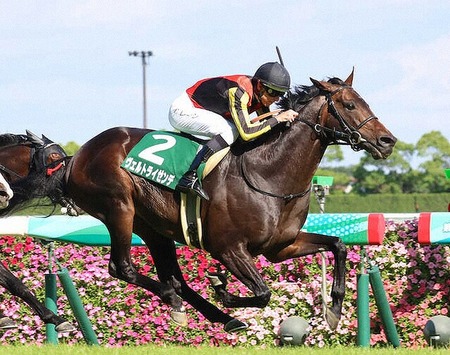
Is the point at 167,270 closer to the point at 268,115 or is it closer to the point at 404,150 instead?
the point at 268,115

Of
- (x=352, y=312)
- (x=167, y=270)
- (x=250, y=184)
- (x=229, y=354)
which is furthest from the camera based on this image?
(x=352, y=312)

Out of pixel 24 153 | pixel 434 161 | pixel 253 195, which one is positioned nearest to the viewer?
pixel 253 195

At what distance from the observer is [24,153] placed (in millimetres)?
7457

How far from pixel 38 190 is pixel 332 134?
205 centimetres

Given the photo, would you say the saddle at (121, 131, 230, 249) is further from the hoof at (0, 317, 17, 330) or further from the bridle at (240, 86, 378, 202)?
the hoof at (0, 317, 17, 330)

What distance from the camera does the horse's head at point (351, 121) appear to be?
5.21 metres

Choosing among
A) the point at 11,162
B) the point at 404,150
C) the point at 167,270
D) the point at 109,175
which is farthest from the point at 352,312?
the point at 404,150

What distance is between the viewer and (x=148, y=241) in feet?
19.4

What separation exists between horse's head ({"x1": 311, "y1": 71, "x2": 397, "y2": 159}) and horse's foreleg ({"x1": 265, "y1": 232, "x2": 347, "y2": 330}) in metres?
0.60

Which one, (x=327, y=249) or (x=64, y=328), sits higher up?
(x=327, y=249)

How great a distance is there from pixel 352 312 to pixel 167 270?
4.96ft

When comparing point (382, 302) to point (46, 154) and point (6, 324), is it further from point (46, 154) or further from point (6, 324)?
point (46, 154)

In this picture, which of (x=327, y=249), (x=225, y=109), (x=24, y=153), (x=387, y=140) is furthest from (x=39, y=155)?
(x=387, y=140)

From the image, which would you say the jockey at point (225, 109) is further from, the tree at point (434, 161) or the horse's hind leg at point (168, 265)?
the tree at point (434, 161)
